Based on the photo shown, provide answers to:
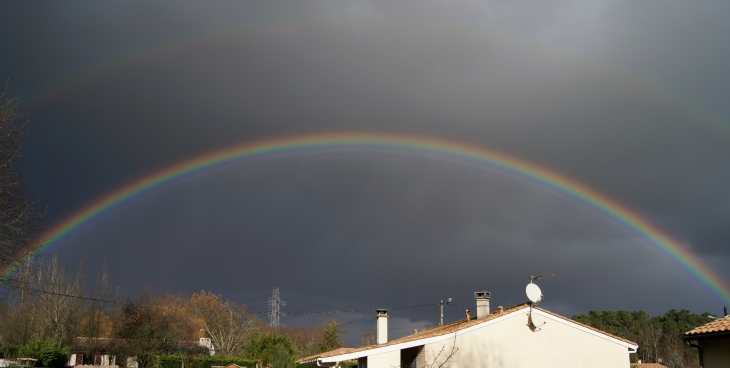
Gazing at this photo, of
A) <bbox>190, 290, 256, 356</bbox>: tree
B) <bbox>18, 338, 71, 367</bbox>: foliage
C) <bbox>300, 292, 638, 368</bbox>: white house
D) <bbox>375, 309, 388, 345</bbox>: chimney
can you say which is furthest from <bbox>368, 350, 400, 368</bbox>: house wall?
<bbox>190, 290, 256, 356</bbox>: tree

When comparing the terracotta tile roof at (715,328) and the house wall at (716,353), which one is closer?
the terracotta tile roof at (715,328)

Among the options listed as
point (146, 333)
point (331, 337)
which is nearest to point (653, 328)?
point (331, 337)

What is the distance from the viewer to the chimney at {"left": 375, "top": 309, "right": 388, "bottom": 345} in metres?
26.8

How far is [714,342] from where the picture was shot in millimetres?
20797

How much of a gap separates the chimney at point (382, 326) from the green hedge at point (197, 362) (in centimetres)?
2025

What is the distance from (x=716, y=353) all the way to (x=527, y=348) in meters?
6.44

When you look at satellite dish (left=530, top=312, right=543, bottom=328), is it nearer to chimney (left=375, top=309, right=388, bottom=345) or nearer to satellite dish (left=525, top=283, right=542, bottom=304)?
satellite dish (left=525, top=283, right=542, bottom=304)

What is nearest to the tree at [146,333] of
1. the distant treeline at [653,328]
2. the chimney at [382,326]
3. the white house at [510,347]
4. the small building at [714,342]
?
the chimney at [382,326]

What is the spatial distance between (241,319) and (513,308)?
2059 inches

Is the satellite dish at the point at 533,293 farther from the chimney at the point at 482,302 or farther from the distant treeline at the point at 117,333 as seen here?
the distant treeline at the point at 117,333

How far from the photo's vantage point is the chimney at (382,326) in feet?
87.9

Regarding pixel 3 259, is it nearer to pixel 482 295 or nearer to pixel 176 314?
pixel 482 295

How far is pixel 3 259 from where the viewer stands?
A: 17188mm

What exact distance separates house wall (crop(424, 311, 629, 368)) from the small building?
248 centimetres
